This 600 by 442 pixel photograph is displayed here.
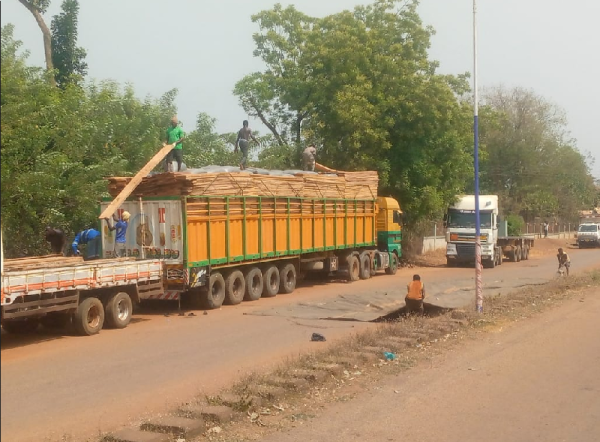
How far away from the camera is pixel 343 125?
31.2 m

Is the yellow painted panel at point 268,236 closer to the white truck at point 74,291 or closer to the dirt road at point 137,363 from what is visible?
the dirt road at point 137,363

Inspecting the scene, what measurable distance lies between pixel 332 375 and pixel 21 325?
5.93 metres

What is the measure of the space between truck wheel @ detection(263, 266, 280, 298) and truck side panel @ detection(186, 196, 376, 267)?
449mm

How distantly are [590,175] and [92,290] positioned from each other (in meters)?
69.4

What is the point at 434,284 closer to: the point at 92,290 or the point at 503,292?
the point at 503,292

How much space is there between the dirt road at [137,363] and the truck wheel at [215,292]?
0.34 meters

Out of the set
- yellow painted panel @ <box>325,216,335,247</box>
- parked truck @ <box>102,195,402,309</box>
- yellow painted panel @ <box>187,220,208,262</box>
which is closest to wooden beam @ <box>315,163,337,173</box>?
parked truck @ <box>102,195,402,309</box>

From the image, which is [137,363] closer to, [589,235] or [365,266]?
[365,266]

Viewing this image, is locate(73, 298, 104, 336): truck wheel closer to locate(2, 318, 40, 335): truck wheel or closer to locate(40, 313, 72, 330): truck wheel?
locate(40, 313, 72, 330): truck wheel

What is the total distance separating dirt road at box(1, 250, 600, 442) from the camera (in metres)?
7.51

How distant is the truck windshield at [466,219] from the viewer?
33184 mm

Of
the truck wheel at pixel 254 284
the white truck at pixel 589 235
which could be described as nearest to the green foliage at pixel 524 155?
the white truck at pixel 589 235

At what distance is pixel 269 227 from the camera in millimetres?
20141

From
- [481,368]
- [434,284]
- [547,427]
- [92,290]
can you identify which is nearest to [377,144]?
[434,284]
